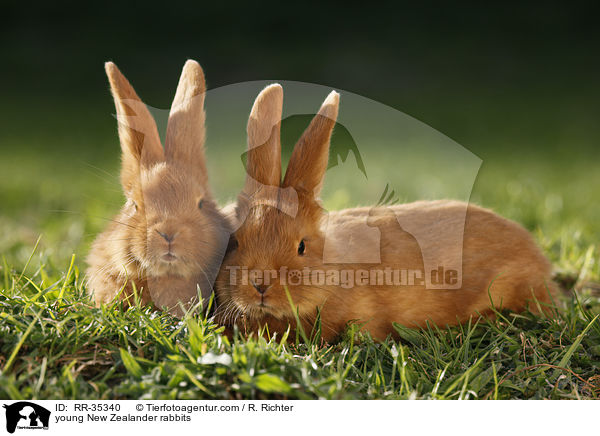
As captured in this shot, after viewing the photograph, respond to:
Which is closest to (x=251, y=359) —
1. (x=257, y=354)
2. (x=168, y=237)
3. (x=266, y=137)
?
(x=257, y=354)

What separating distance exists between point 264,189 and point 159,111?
0.64 metres

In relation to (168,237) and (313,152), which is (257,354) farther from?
(313,152)

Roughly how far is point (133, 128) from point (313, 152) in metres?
0.76

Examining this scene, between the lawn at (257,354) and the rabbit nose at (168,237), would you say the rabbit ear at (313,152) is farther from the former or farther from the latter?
the rabbit nose at (168,237)

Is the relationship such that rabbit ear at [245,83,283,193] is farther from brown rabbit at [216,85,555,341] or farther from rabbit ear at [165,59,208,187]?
rabbit ear at [165,59,208,187]

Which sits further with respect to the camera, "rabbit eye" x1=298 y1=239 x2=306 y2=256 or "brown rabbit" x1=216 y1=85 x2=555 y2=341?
"rabbit eye" x1=298 y1=239 x2=306 y2=256

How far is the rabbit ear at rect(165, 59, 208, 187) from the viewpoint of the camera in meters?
2.59

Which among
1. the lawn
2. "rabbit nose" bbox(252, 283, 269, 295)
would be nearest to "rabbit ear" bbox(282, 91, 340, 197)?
the lawn

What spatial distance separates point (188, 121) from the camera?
8.49 ft
